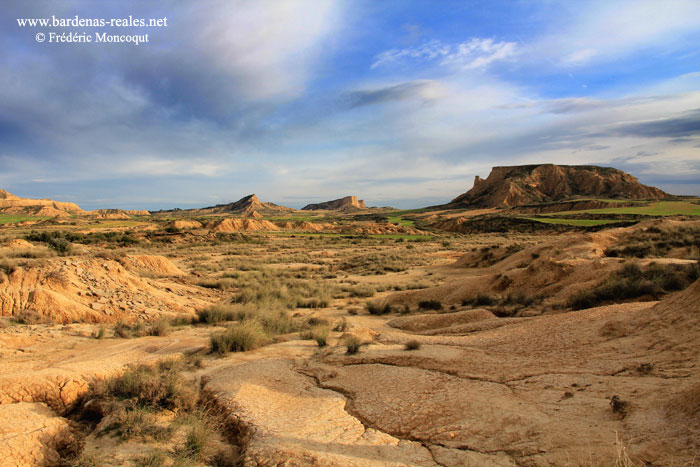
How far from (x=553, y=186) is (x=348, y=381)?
429 ft

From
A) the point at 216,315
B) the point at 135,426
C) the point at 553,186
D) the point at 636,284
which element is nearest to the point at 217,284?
the point at 216,315

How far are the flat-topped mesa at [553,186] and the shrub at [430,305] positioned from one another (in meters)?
104

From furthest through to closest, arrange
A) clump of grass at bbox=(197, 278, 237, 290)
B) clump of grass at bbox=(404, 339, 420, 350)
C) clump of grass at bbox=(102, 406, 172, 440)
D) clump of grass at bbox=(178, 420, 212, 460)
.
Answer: clump of grass at bbox=(197, 278, 237, 290), clump of grass at bbox=(404, 339, 420, 350), clump of grass at bbox=(102, 406, 172, 440), clump of grass at bbox=(178, 420, 212, 460)

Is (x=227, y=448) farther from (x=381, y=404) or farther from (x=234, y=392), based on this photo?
(x=381, y=404)

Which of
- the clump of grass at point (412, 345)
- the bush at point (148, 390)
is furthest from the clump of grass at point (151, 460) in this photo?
the clump of grass at point (412, 345)

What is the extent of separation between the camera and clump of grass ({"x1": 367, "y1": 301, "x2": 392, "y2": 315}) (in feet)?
43.2

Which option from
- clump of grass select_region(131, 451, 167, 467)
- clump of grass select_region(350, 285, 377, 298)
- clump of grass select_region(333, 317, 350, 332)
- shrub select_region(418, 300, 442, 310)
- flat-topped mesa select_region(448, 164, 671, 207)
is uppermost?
flat-topped mesa select_region(448, 164, 671, 207)

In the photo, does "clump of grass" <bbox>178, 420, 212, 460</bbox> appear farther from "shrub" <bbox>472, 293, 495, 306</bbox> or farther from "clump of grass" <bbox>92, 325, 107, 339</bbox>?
"shrub" <bbox>472, 293, 495, 306</bbox>

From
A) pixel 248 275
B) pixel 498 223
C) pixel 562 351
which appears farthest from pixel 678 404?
pixel 498 223

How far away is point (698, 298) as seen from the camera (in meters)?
5.87

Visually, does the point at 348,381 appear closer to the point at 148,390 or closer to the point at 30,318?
the point at 148,390

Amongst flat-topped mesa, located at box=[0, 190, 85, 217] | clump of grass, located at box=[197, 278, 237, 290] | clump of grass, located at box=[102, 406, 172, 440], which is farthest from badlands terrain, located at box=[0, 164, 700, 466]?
flat-topped mesa, located at box=[0, 190, 85, 217]

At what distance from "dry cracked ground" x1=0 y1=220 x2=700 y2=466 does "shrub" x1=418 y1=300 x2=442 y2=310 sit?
2766 mm

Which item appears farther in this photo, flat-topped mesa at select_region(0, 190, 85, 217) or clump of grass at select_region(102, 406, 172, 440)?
flat-topped mesa at select_region(0, 190, 85, 217)
